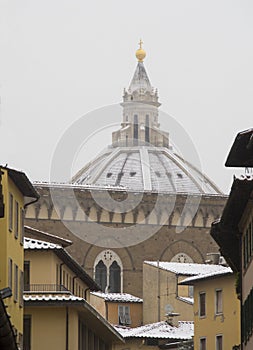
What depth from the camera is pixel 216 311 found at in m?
48.5

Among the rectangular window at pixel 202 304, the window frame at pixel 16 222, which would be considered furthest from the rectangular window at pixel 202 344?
the window frame at pixel 16 222

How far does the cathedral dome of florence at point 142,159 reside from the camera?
10212 centimetres

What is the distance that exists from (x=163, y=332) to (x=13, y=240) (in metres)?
27.7

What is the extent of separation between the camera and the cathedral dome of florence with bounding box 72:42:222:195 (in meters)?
102

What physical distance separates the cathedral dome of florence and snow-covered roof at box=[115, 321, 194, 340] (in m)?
26.4

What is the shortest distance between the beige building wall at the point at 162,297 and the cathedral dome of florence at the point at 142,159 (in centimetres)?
1372

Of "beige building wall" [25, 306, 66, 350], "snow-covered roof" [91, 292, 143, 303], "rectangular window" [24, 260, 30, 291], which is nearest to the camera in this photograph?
"beige building wall" [25, 306, 66, 350]

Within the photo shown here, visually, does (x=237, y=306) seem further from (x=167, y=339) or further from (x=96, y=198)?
(x=96, y=198)

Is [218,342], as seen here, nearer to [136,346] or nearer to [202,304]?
[202,304]

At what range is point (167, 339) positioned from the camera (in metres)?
61.8

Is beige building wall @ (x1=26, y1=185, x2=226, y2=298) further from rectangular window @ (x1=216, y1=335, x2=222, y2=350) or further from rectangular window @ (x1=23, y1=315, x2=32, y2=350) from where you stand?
rectangular window @ (x1=23, y1=315, x2=32, y2=350)

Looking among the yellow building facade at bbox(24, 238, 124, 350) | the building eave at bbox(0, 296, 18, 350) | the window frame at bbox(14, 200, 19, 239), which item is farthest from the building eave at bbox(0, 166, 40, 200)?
the building eave at bbox(0, 296, 18, 350)

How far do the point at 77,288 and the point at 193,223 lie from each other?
Result: 128 feet

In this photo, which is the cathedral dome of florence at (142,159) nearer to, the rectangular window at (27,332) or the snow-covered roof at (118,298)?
the snow-covered roof at (118,298)
